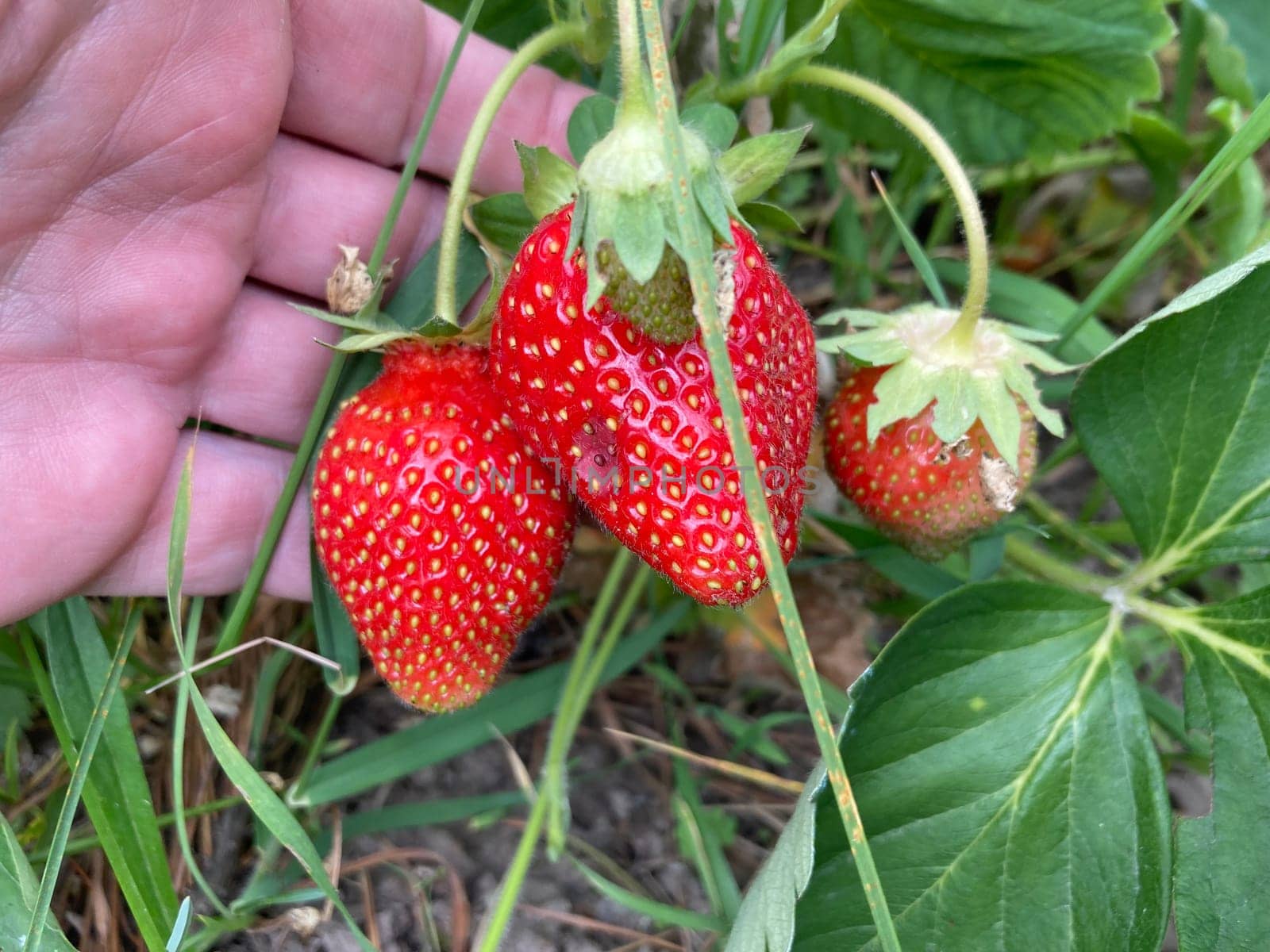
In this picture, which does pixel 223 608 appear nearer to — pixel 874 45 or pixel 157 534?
pixel 157 534

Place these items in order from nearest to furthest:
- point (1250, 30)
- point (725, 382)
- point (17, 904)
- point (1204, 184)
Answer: point (725, 382)
point (17, 904)
point (1204, 184)
point (1250, 30)

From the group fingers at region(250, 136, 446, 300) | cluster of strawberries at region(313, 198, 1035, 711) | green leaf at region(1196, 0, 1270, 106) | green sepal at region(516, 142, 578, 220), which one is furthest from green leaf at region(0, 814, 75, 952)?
green leaf at region(1196, 0, 1270, 106)

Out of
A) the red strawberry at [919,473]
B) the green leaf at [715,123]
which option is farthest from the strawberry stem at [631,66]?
the red strawberry at [919,473]

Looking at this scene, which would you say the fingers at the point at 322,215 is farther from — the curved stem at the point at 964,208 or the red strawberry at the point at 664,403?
the curved stem at the point at 964,208

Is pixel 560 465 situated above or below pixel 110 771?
above

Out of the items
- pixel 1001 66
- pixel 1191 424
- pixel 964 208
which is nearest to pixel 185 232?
pixel 964 208

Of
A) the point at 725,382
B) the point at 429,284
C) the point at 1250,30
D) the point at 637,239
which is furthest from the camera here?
the point at 1250,30

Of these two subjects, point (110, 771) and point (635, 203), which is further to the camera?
point (110, 771)

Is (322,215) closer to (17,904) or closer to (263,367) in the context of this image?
(263,367)

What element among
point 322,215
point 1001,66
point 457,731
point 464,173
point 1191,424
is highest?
point 1001,66
